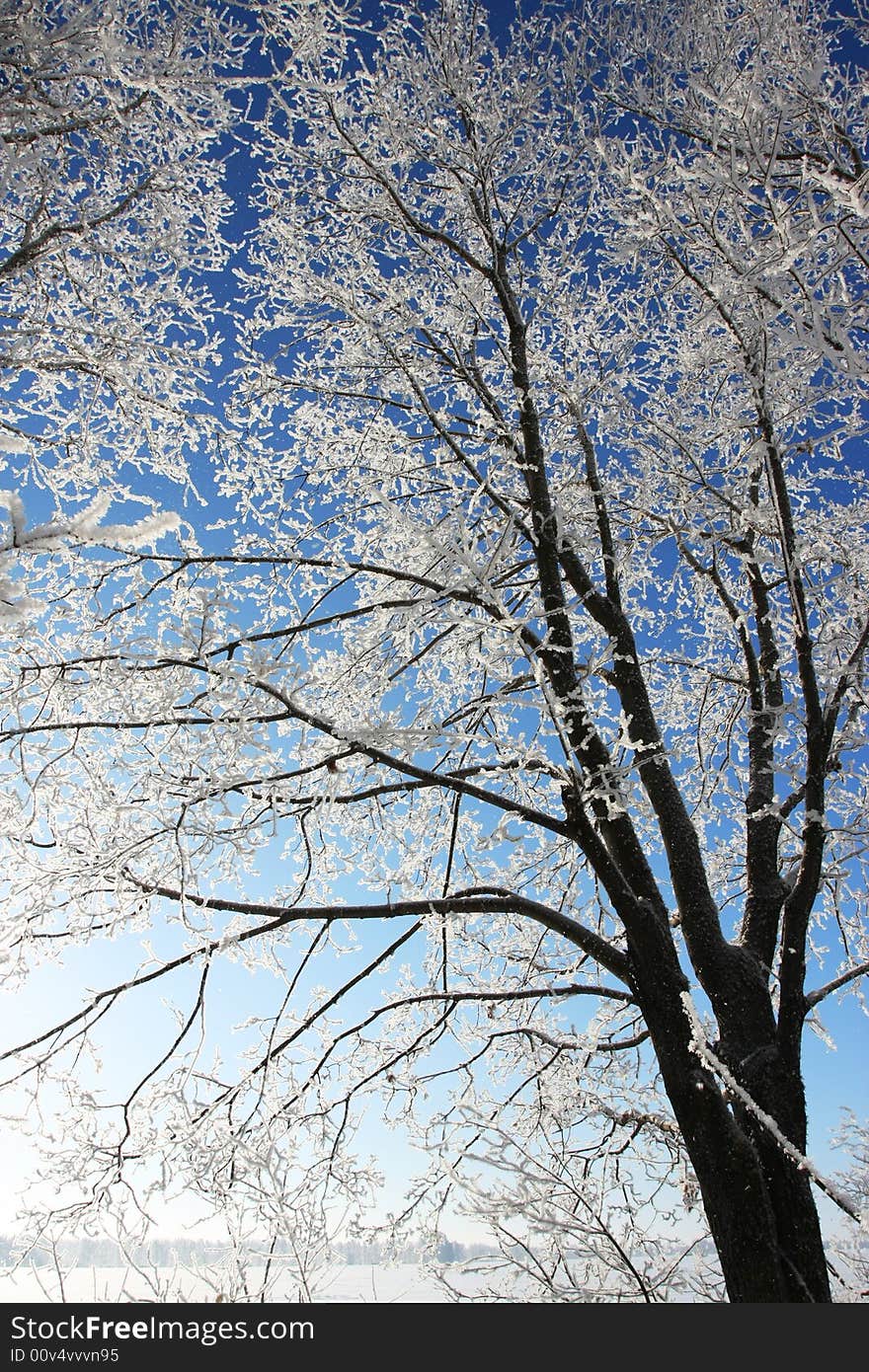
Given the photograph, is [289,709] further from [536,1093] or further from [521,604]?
[536,1093]

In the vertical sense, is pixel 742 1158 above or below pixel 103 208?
below

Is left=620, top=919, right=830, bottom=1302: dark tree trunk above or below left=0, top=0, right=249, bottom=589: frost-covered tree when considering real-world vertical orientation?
below

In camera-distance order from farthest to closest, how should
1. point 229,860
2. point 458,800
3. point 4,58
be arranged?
point 458,800
point 229,860
point 4,58

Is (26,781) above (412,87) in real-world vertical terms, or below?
below

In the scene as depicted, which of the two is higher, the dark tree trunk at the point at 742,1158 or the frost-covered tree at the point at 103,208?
the frost-covered tree at the point at 103,208

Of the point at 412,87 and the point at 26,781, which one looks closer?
the point at 26,781

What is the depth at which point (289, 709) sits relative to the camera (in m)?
2.98

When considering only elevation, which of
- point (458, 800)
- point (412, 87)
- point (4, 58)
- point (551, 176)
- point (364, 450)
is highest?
point (412, 87)

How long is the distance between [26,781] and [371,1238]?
3378 millimetres

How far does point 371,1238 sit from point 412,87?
6843mm

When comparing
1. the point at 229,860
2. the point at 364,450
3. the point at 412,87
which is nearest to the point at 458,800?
the point at 229,860
